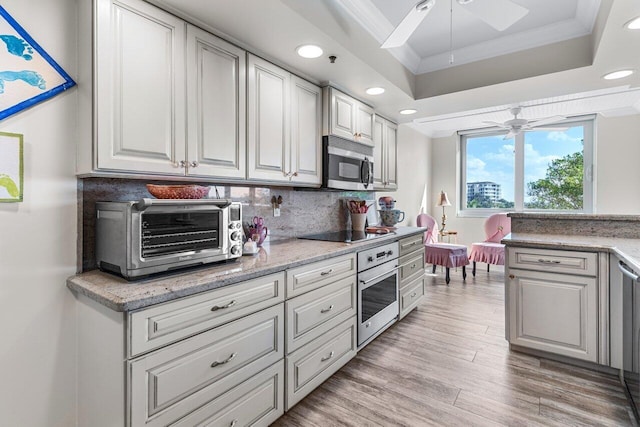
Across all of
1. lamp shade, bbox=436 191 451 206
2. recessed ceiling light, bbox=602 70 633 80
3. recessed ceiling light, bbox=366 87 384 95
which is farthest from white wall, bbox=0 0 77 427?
lamp shade, bbox=436 191 451 206

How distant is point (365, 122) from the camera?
3.18 metres

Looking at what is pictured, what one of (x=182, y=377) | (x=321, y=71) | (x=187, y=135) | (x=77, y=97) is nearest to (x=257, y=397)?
(x=182, y=377)

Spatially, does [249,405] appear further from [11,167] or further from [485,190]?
[485,190]

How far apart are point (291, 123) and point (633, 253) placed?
2.31 m

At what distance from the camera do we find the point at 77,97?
1.49m

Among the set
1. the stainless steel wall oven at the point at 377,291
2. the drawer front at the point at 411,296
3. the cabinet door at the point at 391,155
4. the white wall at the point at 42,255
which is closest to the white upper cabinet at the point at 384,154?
the cabinet door at the point at 391,155

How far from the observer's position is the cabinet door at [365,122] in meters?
3.05

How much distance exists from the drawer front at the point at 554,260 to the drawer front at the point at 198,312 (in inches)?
76.1

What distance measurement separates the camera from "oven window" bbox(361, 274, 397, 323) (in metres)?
2.49

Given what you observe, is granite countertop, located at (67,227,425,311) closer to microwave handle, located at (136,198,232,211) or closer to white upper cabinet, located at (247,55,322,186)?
microwave handle, located at (136,198,232,211)

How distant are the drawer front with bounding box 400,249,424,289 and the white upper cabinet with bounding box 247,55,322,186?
122cm

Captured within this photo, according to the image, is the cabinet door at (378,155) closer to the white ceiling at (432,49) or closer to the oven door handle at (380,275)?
the white ceiling at (432,49)

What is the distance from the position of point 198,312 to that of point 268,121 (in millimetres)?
1330

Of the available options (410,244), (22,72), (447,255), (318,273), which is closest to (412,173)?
(447,255)
